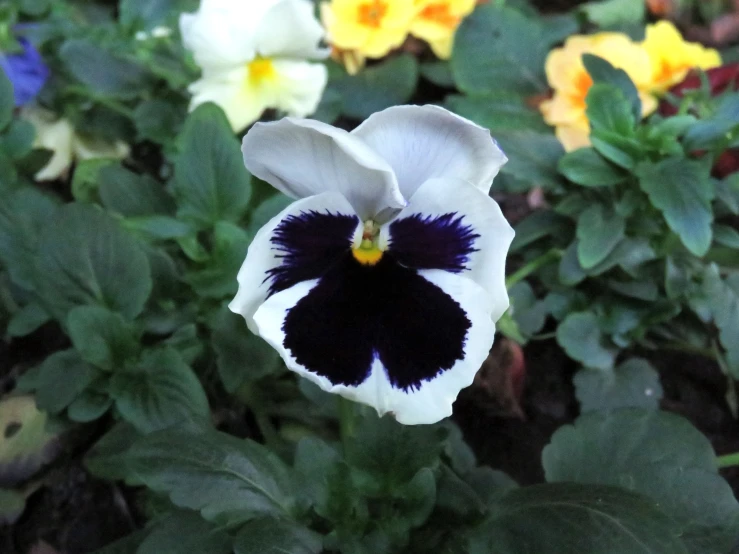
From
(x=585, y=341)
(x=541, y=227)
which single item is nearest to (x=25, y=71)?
(x=541, y=227)

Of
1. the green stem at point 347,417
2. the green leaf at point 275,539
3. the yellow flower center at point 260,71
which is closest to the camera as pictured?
the green leaf at point 275,539

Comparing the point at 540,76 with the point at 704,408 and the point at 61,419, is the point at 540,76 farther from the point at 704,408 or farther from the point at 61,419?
the point at 61,419

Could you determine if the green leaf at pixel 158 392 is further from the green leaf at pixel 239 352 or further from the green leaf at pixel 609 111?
the green leaf at pixel 609 111

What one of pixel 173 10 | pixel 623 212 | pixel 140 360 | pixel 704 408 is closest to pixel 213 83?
pixel 173 10

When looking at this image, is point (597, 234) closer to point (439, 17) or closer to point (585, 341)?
point (585, 341)

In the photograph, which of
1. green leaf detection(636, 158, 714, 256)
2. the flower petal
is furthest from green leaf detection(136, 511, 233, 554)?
green leaf detection(636, 158, 714, 256)

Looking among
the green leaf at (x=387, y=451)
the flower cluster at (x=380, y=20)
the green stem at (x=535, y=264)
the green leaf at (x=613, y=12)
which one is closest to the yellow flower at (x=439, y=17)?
the flower cluster at (x=380, y=20)
